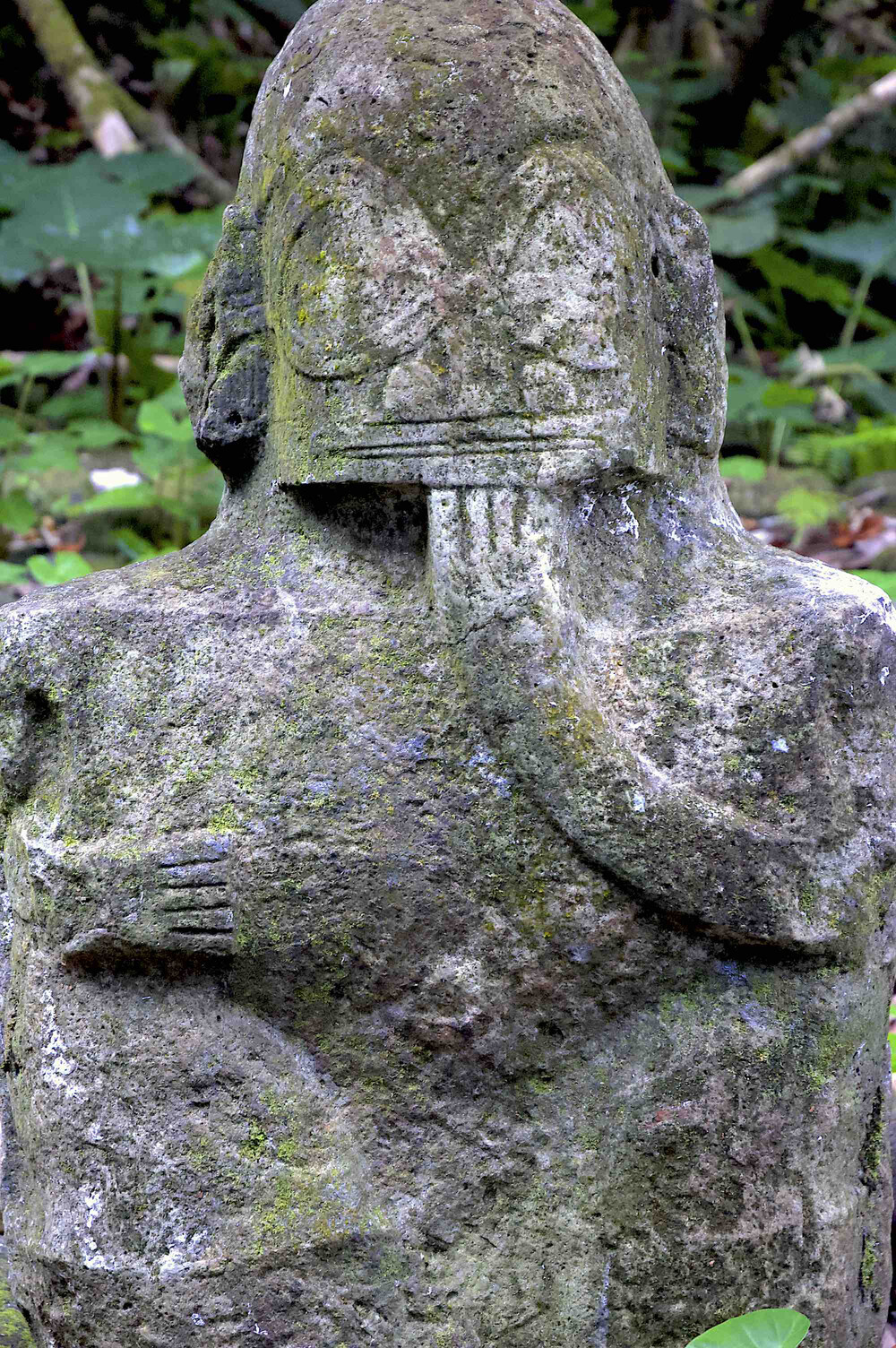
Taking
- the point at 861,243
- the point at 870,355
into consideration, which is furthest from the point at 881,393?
the point at 861,243

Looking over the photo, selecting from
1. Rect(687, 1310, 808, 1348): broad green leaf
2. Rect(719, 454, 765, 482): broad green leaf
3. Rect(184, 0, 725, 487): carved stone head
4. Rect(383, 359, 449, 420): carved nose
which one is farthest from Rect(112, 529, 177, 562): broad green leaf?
Rect(687, 1310, 808, 1348): broad green leaf

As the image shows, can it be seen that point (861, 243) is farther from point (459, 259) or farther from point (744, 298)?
point (459, 259)

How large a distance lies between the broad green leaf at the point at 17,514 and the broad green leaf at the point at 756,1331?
322 centimetres

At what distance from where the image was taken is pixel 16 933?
1.89m

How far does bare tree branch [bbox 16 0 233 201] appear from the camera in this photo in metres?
5.29

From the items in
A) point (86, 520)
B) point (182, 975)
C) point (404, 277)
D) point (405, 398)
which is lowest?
point (86, 520)

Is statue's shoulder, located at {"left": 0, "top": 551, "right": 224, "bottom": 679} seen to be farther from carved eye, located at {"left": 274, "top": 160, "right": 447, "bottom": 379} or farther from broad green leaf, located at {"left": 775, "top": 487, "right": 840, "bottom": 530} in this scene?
broad green leaf, located at {"left": 775, "top": 487, "right": 840, "bottom": 530}

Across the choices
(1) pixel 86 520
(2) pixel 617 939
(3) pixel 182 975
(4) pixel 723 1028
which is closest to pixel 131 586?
(3) pixel 182 975

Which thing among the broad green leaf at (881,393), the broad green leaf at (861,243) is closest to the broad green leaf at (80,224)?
the broad green leaf at (861,243)

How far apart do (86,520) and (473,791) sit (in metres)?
2.98

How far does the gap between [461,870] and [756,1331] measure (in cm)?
56

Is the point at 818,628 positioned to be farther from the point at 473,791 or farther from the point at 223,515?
the point at 223,515

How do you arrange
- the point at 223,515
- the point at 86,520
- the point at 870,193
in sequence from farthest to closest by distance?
the point at 870,193 → the point at 86,520 → the point at 223,515

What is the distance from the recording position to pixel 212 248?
4.54 m
